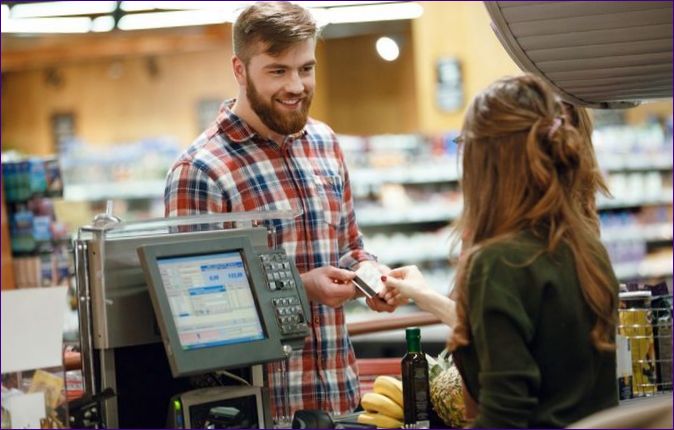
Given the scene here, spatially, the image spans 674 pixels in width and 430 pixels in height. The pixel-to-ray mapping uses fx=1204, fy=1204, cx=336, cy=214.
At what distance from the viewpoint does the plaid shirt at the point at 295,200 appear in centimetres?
354

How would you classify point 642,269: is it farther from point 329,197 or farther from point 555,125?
point 555,125

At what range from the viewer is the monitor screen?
2.66 metres

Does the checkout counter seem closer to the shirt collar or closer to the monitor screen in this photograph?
the monitor screen

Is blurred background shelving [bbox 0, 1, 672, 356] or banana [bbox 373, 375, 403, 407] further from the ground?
blurred background shelving [bbox 0, 1, 672, 356]

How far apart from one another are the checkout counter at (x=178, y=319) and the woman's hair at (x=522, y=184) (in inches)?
21.6

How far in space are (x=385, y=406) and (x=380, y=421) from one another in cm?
4

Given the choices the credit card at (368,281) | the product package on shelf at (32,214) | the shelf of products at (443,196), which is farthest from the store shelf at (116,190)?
the credit card at (368,281)

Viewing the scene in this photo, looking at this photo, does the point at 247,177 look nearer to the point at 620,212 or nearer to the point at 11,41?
the point at 620,212

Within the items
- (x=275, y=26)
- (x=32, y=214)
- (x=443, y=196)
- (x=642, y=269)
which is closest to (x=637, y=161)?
(x=642, y=269)

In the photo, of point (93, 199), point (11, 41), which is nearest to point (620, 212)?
point (93, 199)

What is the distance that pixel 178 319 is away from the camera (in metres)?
2.65

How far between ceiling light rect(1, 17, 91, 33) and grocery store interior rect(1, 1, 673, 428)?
32 millimetres

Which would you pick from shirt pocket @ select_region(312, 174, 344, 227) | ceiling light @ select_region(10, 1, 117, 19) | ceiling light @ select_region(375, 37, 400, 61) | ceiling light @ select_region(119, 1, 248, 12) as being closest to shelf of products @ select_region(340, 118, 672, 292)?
ceiling light @ select_region(119, 1, 248, 12)

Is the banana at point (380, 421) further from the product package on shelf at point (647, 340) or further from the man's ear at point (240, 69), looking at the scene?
the man's ear at point (240, 69)
